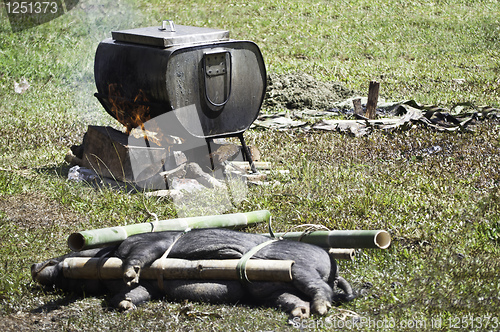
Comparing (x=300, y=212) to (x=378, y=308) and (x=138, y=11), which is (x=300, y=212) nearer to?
(x=378, y=308)

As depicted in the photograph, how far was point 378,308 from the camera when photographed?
367 centimetres

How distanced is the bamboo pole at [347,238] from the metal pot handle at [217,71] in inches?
89.2

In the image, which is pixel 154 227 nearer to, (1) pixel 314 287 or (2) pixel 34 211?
(1) pixel 314 287

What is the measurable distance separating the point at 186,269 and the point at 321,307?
968 mm

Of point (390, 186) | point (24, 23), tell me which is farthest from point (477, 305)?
point (24, 23)

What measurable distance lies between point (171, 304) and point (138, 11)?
595 inches

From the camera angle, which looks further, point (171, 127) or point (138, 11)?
point (138, 11)

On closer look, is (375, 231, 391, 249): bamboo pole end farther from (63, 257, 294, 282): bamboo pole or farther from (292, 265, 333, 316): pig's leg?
(63, 257, 294, 282): bamboo pole

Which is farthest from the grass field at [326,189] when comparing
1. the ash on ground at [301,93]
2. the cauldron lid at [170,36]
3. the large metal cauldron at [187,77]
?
the cauldron lid at [170,36]

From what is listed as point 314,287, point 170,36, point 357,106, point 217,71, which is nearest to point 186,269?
point 314,287

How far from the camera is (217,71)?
616cm

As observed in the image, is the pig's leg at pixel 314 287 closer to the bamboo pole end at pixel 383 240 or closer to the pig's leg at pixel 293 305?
the pig's leg at pixel 293 305

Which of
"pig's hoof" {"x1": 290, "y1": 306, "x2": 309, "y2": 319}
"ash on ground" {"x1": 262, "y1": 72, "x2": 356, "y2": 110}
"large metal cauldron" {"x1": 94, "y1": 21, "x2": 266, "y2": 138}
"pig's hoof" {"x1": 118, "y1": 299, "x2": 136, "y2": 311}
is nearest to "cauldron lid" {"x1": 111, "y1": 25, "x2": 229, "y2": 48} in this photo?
"large metal cauldron" {"x1": 94, "y1": 21, "x2": 266, "y2": 138}

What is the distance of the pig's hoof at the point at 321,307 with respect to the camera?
3401mm
